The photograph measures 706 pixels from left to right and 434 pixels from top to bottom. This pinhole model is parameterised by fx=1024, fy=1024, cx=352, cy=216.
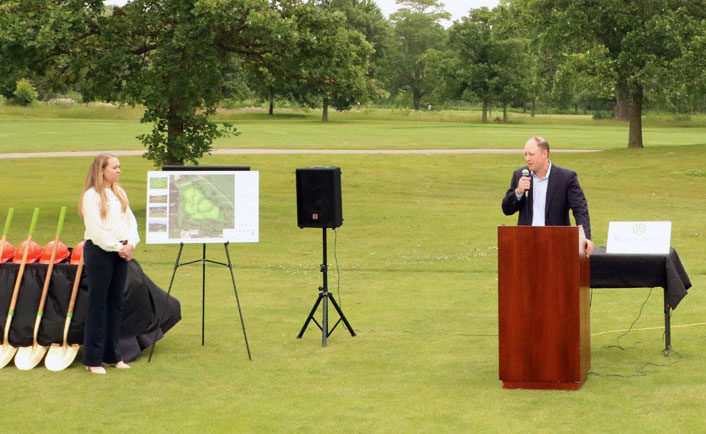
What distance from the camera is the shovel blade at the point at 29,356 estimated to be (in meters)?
9.79

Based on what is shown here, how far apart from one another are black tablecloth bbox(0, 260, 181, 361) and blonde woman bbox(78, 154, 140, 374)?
1.16 feet

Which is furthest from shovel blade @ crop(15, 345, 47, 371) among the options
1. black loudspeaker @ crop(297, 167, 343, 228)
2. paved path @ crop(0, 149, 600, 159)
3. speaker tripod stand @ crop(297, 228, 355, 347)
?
paved path @ crop(0, 149, 600, 159)

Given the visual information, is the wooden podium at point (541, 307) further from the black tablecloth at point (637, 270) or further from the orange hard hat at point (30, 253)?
the orange hard hat at point (30, 253)

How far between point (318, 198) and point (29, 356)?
328cm

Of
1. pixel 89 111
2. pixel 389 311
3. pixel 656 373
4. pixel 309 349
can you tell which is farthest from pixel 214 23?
pixel 89 111

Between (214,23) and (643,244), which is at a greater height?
(214,23)

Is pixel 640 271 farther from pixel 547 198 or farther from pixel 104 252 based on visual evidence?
pixel 104 252

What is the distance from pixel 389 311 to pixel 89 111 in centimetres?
7464

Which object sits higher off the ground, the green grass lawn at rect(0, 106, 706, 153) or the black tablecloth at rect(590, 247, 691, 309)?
the green grass lawn at rect(0, 106, 706, 153)

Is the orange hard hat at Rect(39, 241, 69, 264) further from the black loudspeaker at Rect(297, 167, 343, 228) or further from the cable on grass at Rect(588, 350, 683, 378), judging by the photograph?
the cable on grass at Rect(588, 350, 683, 378)

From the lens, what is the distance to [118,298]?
975 centimetres

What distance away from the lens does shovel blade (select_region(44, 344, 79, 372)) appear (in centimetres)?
978

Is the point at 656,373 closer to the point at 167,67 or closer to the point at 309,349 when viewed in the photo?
the point at 309,349

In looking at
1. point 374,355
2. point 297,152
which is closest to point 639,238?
point 374,355
